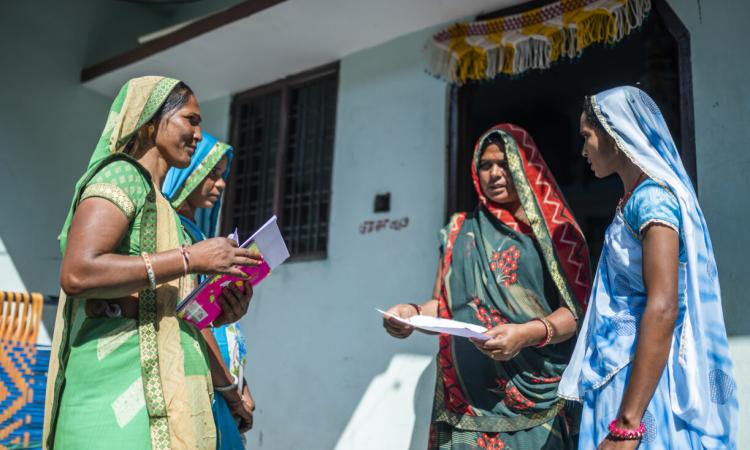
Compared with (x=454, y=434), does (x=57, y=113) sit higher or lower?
higher

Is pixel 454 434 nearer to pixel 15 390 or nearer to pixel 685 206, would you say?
pixel 685 206

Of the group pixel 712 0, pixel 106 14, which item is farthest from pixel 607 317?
pixel 106 14

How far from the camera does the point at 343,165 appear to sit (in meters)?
4.50

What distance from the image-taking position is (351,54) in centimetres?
460

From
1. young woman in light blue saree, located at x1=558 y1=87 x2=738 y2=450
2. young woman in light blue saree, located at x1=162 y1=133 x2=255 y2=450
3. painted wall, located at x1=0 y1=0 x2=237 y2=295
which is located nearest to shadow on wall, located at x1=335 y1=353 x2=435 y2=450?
young woman in light blue saree, located at x1=162 y1=133 x2=255 y2=450

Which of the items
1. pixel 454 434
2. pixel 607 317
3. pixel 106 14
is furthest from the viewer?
pixel 106 14

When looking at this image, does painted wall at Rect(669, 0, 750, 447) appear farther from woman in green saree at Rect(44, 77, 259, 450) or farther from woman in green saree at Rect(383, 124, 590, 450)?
woman in green saree at Rect(44, 77, 259, 450)

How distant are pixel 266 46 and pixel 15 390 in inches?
106

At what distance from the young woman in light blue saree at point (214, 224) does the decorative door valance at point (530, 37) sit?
1.77 meters

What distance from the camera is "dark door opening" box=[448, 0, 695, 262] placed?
13.1 ft

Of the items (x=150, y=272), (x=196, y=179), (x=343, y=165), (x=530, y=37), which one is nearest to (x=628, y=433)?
(x=150, y=272)

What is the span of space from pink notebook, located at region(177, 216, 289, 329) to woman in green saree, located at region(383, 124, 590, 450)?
0.79m

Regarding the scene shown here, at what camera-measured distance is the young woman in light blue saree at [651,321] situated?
66.2 inches

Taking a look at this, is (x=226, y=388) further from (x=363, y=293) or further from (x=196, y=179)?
(x=363, y=293)
